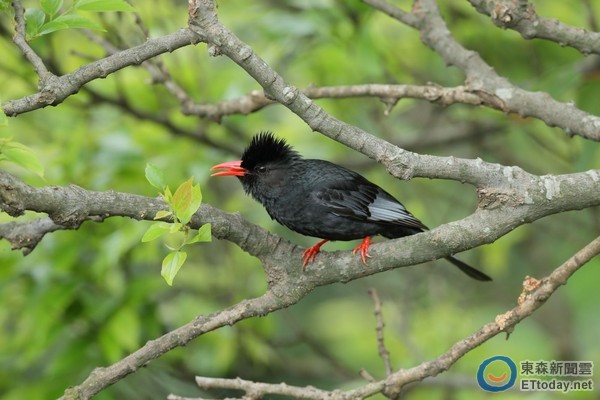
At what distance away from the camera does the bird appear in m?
4.16

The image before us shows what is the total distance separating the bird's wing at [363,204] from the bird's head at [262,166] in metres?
0.24

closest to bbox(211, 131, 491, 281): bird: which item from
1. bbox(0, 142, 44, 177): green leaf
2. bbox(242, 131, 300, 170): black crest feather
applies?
bbox(242, 131, 300, 170): black crest feather

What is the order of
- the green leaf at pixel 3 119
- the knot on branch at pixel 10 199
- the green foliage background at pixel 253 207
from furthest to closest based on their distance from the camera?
1. the green foliage background at pixel 253 207
2. the knot on branch at pixel 10 199
3. the green leaf at pixel 3 119

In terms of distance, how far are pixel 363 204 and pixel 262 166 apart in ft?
1.91

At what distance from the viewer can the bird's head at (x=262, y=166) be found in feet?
14.0

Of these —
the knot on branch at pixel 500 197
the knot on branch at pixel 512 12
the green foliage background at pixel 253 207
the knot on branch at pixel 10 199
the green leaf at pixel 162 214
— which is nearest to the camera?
the knot on branch at pixel 10 199

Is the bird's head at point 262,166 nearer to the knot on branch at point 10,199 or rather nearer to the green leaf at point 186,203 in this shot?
the green leaf at point 186,203

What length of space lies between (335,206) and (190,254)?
271 cm

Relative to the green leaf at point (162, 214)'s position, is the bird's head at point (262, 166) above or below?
above

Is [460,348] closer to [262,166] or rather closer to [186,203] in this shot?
[186,203]

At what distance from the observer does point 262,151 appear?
14.1ft

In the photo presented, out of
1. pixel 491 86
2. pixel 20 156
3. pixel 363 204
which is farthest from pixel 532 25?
pixel 20 156

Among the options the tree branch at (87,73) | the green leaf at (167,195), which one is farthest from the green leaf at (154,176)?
the tree branch at (87,73)

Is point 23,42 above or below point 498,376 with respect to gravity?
above
